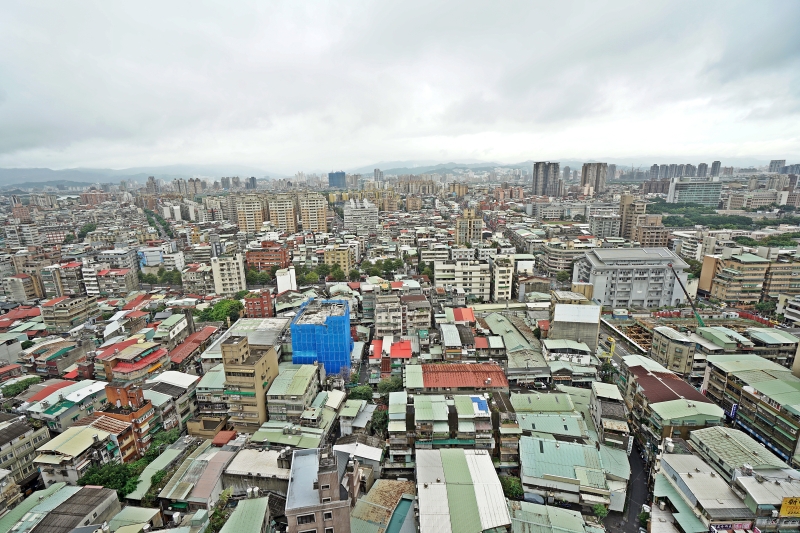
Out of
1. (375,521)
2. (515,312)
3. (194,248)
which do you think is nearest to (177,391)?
(375,521)

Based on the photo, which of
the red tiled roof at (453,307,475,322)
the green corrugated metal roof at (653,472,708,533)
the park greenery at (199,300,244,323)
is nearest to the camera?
the green corrugated metal roof at (653,472,708,533)

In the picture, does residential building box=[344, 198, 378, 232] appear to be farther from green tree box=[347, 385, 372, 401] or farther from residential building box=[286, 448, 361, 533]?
residential building box=[286, 448, 361, 533]

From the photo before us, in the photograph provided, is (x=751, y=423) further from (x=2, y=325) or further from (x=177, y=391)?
(x=2, y=325)

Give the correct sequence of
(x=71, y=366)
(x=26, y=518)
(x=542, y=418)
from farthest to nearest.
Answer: (x=71, y=366), (x=542, y=418), (x=26, y=518)

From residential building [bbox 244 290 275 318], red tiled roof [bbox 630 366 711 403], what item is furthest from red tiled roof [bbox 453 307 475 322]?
residential building [bbox 244 290 275 318]

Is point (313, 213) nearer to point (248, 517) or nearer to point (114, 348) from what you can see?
point (114, 348)

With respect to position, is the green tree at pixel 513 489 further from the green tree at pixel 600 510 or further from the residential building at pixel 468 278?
the residential building at pixel 468 278
